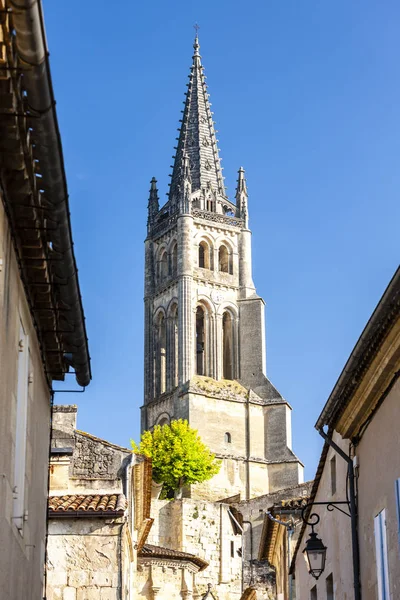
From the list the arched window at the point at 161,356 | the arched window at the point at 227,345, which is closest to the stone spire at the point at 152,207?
the arched window at the point at 161,356

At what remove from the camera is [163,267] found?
95875 mm

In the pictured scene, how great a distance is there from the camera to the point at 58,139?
27.2ft

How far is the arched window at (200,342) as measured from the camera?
90625 mm

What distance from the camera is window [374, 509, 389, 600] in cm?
1172

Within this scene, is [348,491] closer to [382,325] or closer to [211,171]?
[382,325]

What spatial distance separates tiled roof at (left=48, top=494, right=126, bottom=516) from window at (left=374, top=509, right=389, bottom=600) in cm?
941

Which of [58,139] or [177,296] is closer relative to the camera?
[58,139]

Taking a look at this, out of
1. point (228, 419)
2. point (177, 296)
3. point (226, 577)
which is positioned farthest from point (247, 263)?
point (226, 577)

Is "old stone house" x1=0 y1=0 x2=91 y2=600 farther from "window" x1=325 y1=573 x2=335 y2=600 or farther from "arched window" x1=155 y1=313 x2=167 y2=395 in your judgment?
"arched window" x1=155 y1=313 x2=167 y2=395

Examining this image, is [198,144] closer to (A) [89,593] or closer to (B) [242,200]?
(B) [242,200]

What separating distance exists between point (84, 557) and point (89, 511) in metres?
0.88

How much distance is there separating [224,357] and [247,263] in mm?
8263

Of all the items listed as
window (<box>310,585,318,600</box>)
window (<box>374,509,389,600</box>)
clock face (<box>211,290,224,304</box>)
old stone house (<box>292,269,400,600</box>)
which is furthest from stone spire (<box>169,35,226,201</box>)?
window (<box>374,509,389,600</box>)

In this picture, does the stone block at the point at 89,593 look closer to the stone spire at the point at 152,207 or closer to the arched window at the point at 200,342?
the arched window at the point at 200,342
